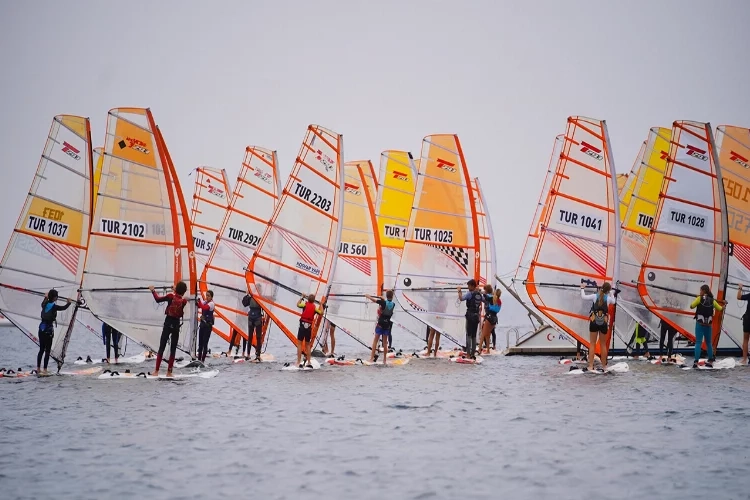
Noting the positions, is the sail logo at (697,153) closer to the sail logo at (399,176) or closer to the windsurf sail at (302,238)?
the windsurf sail at (302,238)

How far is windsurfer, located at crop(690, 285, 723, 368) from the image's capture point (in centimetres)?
1891

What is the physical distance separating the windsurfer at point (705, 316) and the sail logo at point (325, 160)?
894 centimetres

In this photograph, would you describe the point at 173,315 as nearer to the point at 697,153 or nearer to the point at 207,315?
the point at 207,315

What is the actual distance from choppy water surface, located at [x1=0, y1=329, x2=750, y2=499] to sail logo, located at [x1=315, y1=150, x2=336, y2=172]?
6.60m

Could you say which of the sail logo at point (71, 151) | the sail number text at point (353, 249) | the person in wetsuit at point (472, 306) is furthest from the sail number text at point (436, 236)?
the sail logo at point (71, 151)

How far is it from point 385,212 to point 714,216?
9904mm

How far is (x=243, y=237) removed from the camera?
992 inches

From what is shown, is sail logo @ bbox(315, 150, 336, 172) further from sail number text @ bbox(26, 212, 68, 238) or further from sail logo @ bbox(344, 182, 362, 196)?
sail number text @ bbox(26, 212, 68, 238)

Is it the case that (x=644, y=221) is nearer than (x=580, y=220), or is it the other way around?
(x=580, y=220)

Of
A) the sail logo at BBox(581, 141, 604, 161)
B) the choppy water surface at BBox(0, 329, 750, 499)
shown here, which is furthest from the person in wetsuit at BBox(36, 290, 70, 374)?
the sail logo at BBox(581, 141, 604, 161)

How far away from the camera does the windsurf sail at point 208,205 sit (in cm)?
2803

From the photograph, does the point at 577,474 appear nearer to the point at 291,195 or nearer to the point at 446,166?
the point at 291,195

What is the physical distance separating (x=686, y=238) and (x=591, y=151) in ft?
9.82

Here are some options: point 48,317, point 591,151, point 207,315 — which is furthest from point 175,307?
point 591,151
